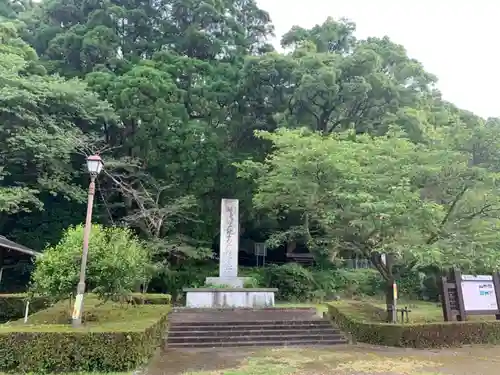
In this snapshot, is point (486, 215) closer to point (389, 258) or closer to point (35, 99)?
point (389, 258)

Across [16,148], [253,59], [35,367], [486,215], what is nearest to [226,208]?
[253,59]

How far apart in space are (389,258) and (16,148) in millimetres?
14031

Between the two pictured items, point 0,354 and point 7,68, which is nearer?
point 0,354

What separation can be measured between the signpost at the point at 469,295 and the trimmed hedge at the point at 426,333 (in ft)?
1.73

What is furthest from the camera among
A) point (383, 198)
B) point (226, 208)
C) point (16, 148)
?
point (226, 208)

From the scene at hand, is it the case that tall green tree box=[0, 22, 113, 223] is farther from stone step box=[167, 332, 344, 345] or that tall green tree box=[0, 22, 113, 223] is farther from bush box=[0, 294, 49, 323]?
stone step box=[167, 332, 344, 345]

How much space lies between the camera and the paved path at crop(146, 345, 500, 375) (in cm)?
766

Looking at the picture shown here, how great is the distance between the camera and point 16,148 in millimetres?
15977

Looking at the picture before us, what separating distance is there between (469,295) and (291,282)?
881 centimetres

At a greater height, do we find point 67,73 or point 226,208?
point 67,73

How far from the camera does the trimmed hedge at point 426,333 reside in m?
10.1

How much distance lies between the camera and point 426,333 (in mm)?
10203

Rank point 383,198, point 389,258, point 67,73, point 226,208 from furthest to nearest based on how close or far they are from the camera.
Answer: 1. point 67,73
2. point 226,208
3. point 389,258
4. point 383,198

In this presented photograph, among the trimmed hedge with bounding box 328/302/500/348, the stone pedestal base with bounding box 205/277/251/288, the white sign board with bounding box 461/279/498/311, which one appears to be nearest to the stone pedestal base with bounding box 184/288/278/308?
the stone pedestal base with bounding box 205/277/251/288
